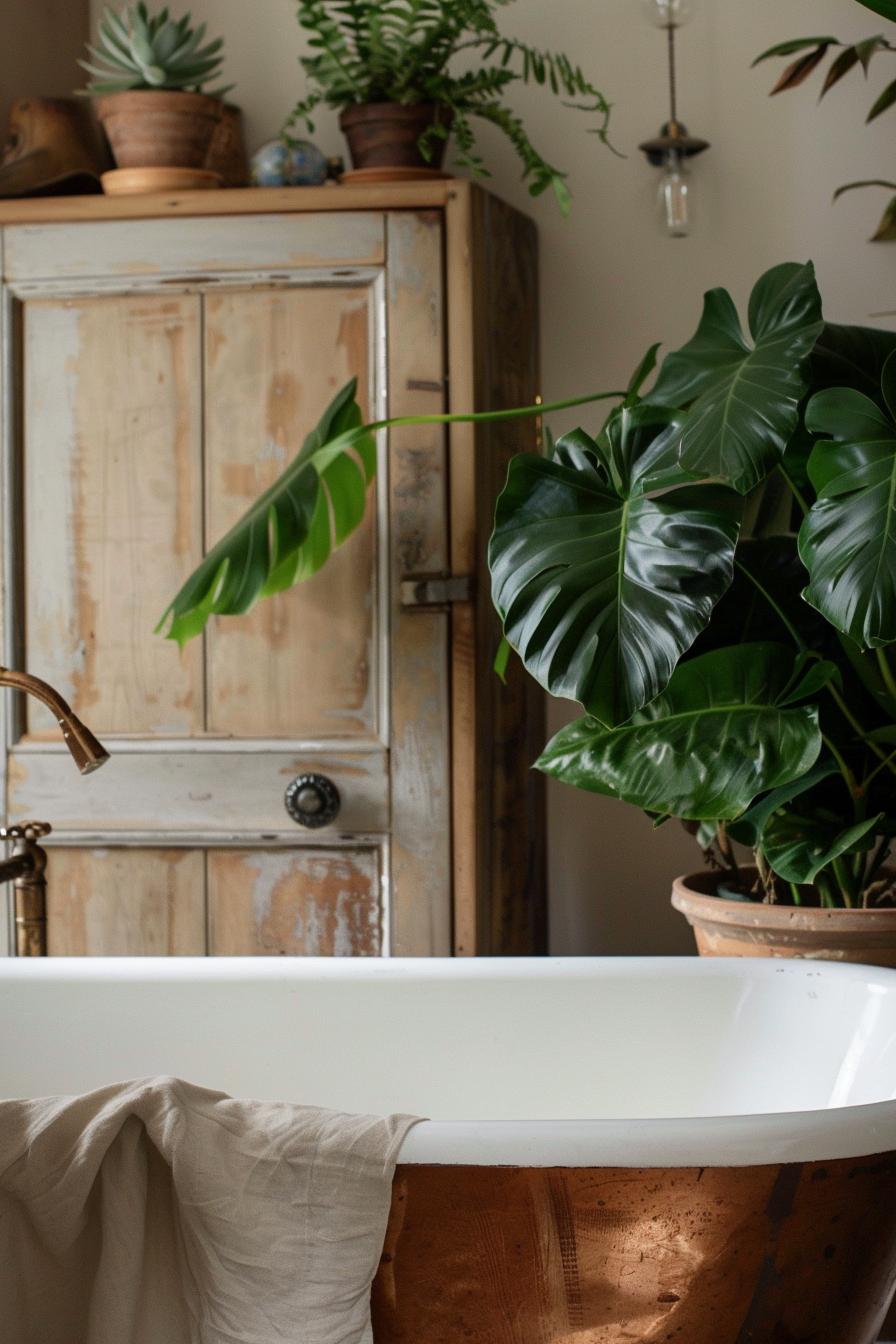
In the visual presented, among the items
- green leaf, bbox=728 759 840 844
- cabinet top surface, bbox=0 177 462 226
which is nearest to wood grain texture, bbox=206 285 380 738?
cabinet top surface, bbox=0 177 462 226

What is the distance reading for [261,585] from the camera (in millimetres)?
1646

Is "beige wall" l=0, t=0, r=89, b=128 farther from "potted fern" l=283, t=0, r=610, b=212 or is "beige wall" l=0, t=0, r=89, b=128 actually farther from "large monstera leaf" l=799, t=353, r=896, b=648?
"large monstera leaf" l=799, t=353, r=896, b=648

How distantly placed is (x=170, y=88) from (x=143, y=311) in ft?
1.16

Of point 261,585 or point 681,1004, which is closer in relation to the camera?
point 681,1004

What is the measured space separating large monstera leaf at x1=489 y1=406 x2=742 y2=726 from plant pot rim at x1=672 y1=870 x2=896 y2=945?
1.56 feet

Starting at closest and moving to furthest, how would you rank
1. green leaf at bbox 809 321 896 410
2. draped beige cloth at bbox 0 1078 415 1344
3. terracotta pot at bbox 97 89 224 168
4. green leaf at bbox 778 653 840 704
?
draped beige cloth at bbox 0 1078 415 1344 < green leaf at bbox 778 653 840 704 < green leaf at bbox 809 321 896 410 < terracotta pot at bbox 97 89 224 168

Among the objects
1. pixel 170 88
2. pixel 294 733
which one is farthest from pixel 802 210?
pixel 294 733

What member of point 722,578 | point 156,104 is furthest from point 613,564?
point 156,104

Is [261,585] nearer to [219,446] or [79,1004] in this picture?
[219,446]

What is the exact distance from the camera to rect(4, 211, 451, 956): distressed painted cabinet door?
177 centimetres

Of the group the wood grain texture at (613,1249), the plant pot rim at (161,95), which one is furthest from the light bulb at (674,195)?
the wood grain texture at (613,1249)

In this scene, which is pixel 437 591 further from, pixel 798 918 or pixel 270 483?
pixel 798 918

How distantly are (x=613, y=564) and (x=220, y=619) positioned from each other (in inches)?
31.5

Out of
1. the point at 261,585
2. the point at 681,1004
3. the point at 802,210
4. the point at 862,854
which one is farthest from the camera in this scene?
the point at 802,210
